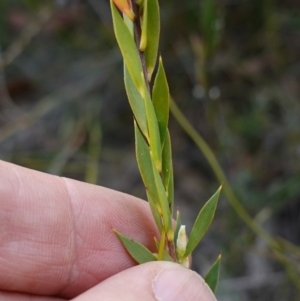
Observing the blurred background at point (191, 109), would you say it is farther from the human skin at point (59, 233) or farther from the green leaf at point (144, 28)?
the green leaf at point (144, 28)

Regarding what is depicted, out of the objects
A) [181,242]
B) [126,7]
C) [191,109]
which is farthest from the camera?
[191,109]

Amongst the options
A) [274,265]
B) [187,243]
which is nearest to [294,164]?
[274,265]

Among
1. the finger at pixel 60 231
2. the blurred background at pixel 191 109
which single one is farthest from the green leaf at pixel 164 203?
the blurred background at pixel 191 109

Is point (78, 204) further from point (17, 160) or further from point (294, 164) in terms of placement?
point (294, 164)

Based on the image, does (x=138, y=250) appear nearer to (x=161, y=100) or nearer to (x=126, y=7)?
(x=161, y=100)

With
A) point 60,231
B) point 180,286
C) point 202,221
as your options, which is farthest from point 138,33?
point 60,231

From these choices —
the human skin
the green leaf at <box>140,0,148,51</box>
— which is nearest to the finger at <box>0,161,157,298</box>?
the human skin

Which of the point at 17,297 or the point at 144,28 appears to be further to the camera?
the point at 17,297

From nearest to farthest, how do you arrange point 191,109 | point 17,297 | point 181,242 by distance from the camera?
point 181,242 → point 17,297 → point 191,109
